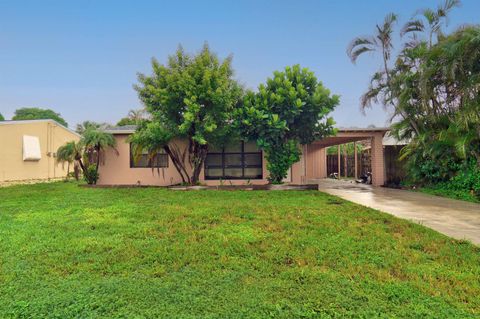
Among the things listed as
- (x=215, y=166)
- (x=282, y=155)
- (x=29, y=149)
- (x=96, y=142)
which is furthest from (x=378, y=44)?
(x=29, y=149)

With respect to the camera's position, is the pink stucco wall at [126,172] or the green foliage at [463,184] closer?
the green foliage at [463,184]

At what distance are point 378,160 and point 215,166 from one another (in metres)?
7.07

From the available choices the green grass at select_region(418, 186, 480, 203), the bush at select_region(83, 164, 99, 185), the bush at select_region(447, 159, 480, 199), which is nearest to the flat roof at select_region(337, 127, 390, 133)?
the green grass at select_region(418, 186, 480, 203)

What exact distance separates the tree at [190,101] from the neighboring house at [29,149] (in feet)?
21.2

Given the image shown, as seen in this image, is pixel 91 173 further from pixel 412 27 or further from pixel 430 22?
pixel 430 22

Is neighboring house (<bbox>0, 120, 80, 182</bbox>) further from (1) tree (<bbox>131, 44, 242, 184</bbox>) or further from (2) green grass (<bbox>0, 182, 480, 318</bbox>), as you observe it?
(2) green grass (<bbox>0, 182, 480, 318</bbox>)

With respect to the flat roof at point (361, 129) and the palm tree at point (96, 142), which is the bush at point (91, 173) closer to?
the palm tree at point (96, 142)

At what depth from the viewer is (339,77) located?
49.0 ft

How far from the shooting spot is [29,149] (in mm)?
13500

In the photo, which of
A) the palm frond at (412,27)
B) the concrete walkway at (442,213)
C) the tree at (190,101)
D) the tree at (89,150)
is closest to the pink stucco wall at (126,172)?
the tree at (89,150)

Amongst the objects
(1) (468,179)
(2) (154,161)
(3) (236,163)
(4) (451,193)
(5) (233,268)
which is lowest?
(5) (233,268)

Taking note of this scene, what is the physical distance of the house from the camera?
1198 cm

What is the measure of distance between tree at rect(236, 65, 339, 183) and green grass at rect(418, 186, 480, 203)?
3650 mm

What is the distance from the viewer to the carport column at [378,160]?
12977 millimetres
